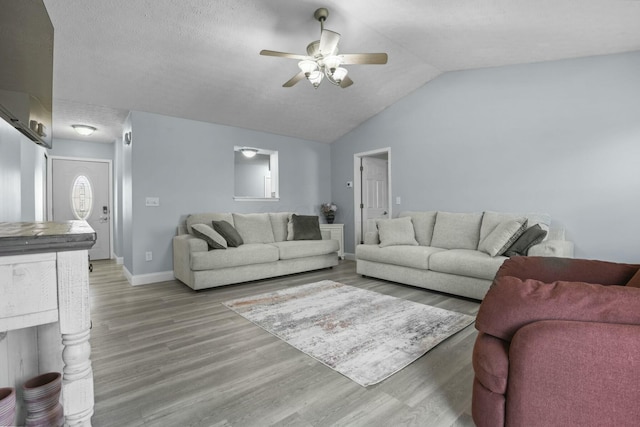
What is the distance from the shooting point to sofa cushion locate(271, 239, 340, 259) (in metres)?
4.33

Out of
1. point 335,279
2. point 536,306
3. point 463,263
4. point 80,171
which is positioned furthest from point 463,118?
point 80,171

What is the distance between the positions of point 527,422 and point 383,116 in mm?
4965

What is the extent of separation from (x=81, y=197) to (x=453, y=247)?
6720 millimetres

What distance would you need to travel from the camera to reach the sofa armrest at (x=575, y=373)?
898mm

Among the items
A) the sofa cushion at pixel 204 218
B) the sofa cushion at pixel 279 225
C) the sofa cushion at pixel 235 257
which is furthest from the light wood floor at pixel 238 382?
the sofa cushion at pixel 279 225

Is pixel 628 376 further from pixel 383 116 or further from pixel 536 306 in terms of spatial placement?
pixel 383 116

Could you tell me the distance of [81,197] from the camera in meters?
5.86

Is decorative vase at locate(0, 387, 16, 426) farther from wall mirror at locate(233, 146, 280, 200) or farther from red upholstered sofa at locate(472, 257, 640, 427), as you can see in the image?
wall mirror at locate(233, 146, 280, 200)

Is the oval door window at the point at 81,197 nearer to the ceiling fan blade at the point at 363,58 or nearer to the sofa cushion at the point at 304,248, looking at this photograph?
the sofa cushion at the point at 304,248

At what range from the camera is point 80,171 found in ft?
19.2

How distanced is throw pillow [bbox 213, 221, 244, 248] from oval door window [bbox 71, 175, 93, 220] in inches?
138

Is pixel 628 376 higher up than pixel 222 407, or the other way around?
pixel 628 376

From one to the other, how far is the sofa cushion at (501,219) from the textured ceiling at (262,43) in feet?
6.13

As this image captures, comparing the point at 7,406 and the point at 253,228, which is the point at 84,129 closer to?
the point at 253,228
